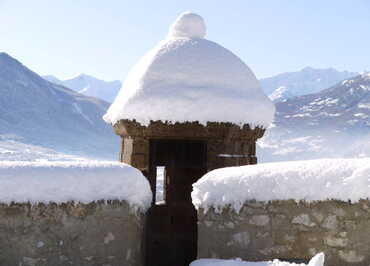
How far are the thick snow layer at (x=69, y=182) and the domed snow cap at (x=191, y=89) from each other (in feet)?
4.76

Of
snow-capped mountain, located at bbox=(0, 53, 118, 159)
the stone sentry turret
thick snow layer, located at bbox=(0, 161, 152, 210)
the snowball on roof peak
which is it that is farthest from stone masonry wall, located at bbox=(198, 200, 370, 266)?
snow-capped mountain, located at bbox=(0, 53, 118, 159)

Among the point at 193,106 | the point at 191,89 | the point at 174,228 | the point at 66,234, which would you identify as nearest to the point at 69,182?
the point at 66,234

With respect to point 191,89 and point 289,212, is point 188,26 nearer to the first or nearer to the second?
point 191,89

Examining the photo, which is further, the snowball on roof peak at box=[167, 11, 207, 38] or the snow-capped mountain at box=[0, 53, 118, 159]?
the snow-capped mountain at box=[0, 53, 118, 159]

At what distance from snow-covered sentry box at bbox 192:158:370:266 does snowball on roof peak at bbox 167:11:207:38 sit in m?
3.20

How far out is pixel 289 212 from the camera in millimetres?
4797

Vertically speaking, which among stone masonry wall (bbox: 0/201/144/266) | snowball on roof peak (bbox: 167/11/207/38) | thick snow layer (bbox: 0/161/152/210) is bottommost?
stone masonry wall (bbox: 0/201/144/266)

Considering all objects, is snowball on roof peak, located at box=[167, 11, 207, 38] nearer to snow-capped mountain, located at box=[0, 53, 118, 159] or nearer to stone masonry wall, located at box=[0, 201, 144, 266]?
stone masonry wall, located at box=[0, 201, 144, 266]

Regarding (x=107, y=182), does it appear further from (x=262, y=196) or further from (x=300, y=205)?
(x=300, y=205)

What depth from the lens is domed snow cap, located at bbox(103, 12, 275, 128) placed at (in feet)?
21.8

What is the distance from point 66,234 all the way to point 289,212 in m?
2.24

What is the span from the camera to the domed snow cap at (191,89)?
6.64 meters

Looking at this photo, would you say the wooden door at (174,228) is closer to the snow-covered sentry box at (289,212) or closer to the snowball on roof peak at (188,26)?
the snowball on roof peak at (188,26)

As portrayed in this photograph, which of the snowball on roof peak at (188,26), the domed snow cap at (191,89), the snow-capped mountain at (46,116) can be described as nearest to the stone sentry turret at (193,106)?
the domed snow cap at (191,89)
